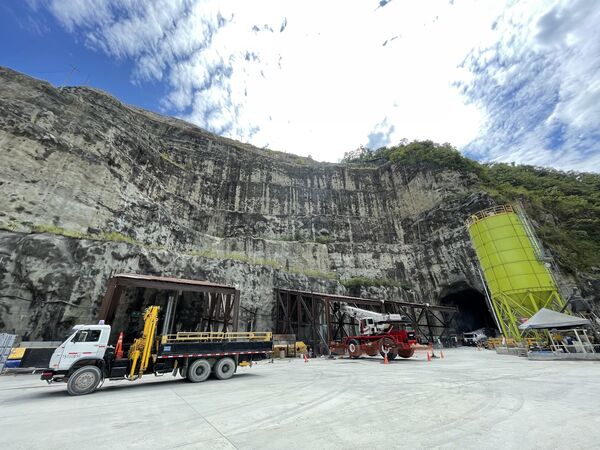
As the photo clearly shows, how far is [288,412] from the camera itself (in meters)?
5.05

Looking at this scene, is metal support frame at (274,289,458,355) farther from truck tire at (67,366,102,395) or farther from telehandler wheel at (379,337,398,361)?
truck tire at (67,366,102,395)

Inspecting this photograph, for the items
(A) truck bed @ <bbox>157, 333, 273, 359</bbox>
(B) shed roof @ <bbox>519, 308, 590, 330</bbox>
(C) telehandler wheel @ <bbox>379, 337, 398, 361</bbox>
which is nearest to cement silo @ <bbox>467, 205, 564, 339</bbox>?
(B) shed roof @ <bbox>519, 308, 590, 330</bbox>

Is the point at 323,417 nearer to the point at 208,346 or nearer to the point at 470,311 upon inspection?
the point at 208,346

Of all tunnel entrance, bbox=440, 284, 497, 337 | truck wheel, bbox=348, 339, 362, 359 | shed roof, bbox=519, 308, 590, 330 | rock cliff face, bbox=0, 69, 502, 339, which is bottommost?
truck wheel, bbox=348, 339, 362, 359

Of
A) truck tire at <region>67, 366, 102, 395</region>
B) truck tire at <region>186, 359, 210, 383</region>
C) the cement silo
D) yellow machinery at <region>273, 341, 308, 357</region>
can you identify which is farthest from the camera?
the cement silo

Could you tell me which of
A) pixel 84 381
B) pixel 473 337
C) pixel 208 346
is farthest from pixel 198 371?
pixel 473 337

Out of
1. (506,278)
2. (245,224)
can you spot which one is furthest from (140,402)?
(245,224)

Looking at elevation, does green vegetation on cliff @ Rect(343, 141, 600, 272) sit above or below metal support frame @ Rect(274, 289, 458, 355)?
above

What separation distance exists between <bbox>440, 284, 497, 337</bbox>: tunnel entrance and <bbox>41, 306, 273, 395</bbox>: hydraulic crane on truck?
3243 cm

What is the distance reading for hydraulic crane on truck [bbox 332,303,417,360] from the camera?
51.9 feet

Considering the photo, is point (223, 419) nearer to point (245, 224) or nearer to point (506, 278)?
point (506, 278)

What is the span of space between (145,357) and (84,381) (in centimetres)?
164

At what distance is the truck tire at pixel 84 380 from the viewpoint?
7.82 m

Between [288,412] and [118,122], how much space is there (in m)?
33.3
